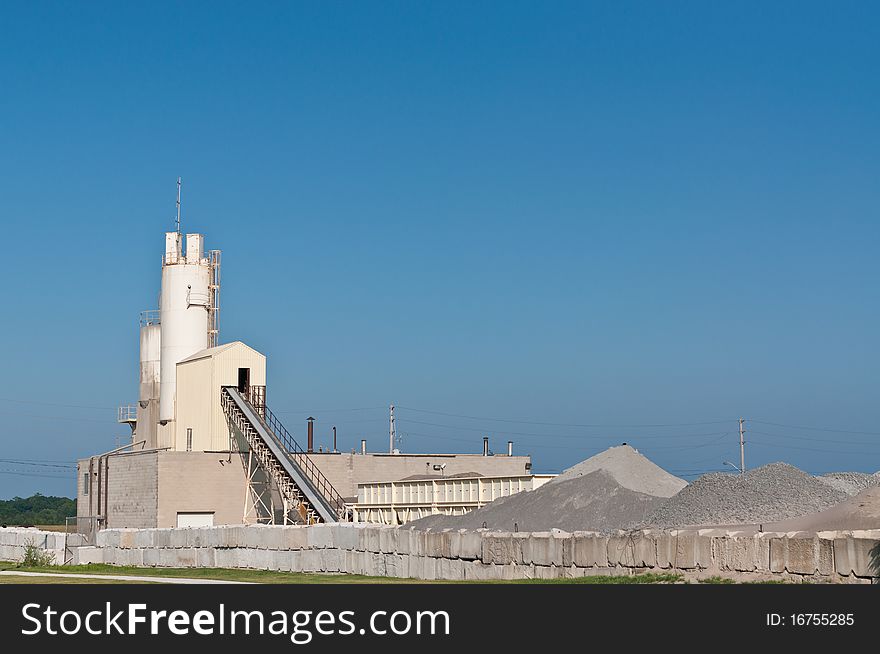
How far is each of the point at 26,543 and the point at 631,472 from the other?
2101 cm

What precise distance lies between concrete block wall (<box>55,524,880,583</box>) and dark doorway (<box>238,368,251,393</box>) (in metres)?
18.1

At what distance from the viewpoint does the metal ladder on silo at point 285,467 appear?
48594mm

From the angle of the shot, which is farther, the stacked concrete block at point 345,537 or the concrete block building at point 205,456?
the concrete block building at point 205,456

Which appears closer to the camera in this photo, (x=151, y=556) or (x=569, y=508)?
(x=151, y=556)

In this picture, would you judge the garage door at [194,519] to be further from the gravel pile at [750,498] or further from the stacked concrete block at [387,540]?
the stacked concrete block at [387,540]

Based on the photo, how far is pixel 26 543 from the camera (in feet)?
133

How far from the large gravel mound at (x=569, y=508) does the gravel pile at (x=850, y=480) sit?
5.08m

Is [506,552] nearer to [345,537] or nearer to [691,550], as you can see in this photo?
[691,550]

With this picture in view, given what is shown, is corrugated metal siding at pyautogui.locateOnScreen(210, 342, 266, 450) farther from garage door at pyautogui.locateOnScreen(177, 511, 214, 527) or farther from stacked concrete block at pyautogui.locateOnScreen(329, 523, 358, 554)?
stacked concrete block at pyautogui.locateOnScreen(329, 523, 358, 554)

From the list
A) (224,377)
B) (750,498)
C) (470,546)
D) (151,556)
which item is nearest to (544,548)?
(470,546)

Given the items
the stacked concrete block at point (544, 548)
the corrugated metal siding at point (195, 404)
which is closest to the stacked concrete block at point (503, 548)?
the stacked concrete block at point (544, 548)

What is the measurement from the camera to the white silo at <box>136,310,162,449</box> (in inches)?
2471

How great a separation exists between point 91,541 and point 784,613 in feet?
120

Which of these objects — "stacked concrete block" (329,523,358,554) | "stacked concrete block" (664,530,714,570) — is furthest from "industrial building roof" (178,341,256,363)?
"stacked concrete block" (664,530,714,570)
